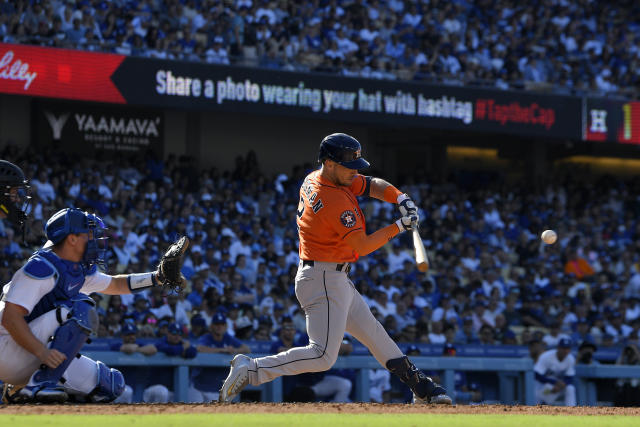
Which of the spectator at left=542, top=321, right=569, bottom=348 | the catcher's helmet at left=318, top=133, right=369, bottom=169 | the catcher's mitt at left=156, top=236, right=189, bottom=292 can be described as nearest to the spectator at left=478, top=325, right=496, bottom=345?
the spectator at left=542, top=321, right=569, bottom=348

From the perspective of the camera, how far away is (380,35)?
61.4 ft

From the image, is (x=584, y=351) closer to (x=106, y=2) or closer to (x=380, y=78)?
(x=380, y=78)

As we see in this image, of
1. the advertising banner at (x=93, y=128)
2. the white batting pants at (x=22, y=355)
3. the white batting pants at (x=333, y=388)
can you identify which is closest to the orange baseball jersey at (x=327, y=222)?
the white batting pants at (x=22, y=355)

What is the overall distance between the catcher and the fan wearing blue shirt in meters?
3.78

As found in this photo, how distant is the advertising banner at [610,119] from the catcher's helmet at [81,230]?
15.1 meters

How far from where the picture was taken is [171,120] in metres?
18.9

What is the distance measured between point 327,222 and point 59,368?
5.44 feet

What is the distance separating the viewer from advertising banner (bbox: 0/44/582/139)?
15281 mm

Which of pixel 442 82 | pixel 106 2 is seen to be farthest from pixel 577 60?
pixel 106 2

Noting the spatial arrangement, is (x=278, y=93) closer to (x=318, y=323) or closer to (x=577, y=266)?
(x=577, y=266)

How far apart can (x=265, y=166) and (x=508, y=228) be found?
15.2 feet

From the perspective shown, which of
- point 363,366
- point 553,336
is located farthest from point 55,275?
point 553,336

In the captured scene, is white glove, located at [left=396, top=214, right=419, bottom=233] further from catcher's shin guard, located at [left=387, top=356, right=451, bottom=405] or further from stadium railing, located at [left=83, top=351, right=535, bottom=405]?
stadium railing, located at [left=83, top=351, right=535, bottom=405]

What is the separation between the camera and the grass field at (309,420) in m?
4.58
